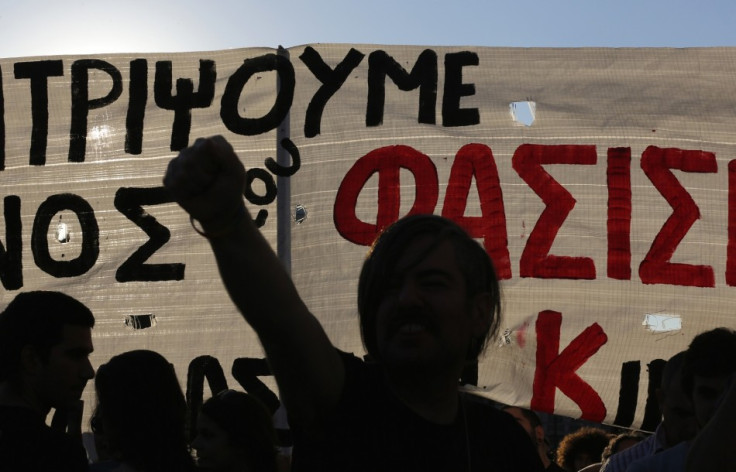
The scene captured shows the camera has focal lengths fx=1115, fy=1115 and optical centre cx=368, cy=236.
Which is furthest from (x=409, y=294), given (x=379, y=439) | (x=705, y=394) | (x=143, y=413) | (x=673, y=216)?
(x=673, y=216)

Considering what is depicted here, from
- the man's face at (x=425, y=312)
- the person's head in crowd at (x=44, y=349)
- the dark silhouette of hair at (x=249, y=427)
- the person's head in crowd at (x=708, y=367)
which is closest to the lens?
the man's face at (x=425, y=312)

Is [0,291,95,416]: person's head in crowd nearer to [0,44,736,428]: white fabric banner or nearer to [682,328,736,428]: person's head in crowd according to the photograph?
[0,44,736,428]: white fabric banner

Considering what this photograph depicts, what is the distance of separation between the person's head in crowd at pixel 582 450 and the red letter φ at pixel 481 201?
1556 millimetres

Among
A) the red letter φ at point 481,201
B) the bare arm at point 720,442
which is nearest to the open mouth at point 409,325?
the bare arm at point 720,442

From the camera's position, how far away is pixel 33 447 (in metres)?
2.43

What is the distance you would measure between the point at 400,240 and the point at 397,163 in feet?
8.26

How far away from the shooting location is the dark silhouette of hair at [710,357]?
2.55m

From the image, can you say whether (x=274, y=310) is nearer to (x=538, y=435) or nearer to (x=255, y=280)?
(x=255, y=280)

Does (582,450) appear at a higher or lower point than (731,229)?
lower

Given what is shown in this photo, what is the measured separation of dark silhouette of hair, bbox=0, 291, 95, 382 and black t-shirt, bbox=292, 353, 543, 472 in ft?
4.65

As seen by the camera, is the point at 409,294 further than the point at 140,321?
No

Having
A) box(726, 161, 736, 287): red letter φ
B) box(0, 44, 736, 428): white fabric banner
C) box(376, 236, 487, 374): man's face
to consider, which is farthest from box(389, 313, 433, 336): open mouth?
box(726, 161, 736, 287): red letter φ

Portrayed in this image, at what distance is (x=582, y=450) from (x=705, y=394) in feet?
9.52

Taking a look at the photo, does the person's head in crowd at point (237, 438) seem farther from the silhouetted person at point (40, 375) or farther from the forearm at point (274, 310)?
the forearm at point (274, 310)
